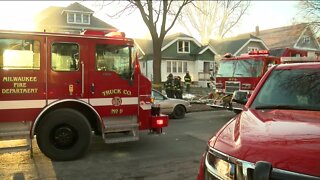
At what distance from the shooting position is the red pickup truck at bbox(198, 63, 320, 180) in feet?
9.29

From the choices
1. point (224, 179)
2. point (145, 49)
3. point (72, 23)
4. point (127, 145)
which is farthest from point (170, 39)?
point (224, 179)

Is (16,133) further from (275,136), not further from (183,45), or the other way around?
(183,45)

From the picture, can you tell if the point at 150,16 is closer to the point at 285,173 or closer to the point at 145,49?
the point at 285,173

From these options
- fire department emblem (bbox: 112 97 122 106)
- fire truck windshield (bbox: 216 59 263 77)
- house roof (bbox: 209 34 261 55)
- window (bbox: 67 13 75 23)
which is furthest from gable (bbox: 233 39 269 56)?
fire department emblem (bbox: 112 97 122 106)

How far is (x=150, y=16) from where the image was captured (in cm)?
2258

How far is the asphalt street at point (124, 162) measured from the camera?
698 cm

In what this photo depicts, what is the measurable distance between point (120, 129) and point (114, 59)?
1.48 meters

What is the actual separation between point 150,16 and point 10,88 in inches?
614

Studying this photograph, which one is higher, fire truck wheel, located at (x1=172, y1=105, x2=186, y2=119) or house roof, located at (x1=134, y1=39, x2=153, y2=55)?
house roof, located at (x1=134, y1=39, x2=153, y2=55)

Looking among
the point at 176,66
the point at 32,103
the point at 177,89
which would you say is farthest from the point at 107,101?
the point at 176,66

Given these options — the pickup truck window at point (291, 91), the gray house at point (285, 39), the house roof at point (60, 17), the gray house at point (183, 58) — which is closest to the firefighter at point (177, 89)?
the pickup truck window at point (291, 91)

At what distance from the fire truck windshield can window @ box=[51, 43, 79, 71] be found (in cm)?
905

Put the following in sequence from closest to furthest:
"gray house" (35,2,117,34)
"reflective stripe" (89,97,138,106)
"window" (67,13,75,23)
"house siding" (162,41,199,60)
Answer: "reflective stripe" (89,97,138,106) < "gray house" (35,2,117,34) < "house siding" (162,41,199,60) < "window" (67,13,75,23)

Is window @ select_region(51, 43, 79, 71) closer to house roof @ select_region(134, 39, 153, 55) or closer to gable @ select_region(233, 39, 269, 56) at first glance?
house roof @ select_region(134, 39, 153, 55)
